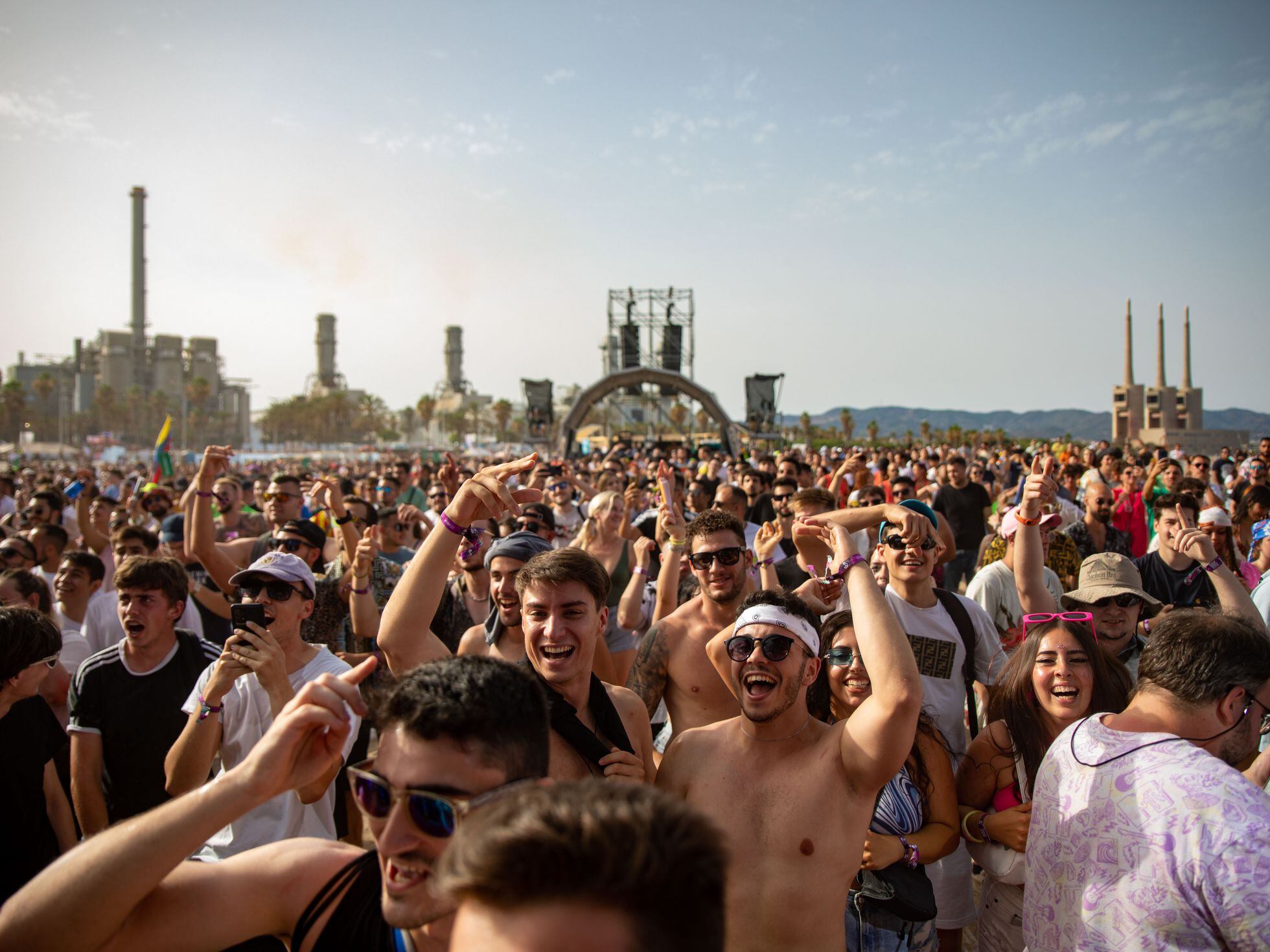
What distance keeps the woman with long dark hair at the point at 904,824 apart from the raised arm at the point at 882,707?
262 mm

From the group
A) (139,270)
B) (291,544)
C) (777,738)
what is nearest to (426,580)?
(777,738)

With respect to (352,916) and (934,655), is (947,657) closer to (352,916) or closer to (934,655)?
(934,655)

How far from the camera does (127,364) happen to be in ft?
398

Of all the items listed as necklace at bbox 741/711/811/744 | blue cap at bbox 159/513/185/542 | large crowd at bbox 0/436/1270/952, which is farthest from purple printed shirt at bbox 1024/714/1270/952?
blue cap at bbox 159/513/185/542

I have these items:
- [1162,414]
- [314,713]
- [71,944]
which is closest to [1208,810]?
[314,713]

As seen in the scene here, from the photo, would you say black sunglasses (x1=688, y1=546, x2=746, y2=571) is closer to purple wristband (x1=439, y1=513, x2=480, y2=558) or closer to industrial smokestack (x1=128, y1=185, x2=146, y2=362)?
purple wristband (x1=439, y1=513, x2=480, y2=558)

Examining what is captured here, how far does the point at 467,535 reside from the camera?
391 cm

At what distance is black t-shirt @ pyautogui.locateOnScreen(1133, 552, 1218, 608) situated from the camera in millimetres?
5461

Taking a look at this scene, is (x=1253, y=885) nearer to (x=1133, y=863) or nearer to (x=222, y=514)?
(x=1133, y=863)

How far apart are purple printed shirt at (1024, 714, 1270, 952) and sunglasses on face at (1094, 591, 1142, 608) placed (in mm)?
2161

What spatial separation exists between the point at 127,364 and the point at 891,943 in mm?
144548

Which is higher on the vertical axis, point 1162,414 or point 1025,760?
point 1162,414

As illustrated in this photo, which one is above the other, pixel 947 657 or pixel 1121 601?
pixel 1121 601

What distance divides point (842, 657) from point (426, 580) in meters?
1.65
